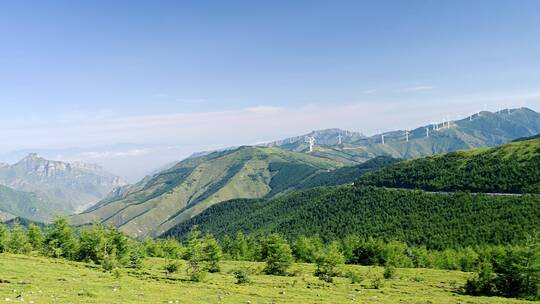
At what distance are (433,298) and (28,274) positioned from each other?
50.8 metres

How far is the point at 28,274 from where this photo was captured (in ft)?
159

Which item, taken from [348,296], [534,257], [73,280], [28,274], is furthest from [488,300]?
[28,274]

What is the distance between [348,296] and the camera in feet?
162

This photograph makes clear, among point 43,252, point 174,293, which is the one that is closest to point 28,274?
point 174,293

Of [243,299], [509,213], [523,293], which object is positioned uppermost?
[243,299]

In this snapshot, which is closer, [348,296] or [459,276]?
[348,296]

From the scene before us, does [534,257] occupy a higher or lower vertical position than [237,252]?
higher

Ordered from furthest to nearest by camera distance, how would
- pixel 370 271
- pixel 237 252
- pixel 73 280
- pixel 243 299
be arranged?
pixel 237 252
pixel 370 271
pixel 73 280
pixel 243 299

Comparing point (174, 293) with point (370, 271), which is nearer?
point (174, 293)

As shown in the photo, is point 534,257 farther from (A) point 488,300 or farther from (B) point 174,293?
(B) point 174,293

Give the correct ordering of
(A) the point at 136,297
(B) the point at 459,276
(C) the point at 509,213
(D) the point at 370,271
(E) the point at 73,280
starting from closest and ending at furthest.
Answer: (A) the point at 136,297, (E) the point at 73,280, (B) the point at 459,276, (D) the point at 370,271, (C) the point at 509,213

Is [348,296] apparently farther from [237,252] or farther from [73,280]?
Answer: [237,252]

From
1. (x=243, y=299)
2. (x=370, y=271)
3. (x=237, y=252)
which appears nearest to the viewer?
(x=243, y=299)

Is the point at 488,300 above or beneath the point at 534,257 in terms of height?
beneath
